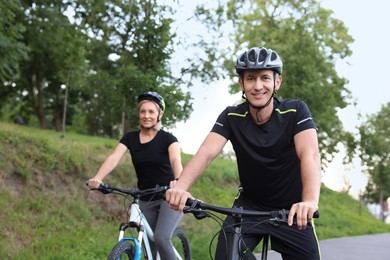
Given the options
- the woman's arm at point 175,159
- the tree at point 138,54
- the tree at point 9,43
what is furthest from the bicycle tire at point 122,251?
the tree at point 9,43

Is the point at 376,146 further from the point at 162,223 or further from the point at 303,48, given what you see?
the point at 162,223

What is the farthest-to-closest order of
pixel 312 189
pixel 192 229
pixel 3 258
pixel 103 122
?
pixel 103 122, pixel 192 229, pixel 3 258, pixel 312 189

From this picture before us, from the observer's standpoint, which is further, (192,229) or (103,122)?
(103,122)

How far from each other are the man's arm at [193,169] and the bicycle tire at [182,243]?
2798 millimetres

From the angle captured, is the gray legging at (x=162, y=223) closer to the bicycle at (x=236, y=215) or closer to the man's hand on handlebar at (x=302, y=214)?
the bicycle at (x=236, y=215)

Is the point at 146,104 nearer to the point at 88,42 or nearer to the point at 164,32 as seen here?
the point at 164,32

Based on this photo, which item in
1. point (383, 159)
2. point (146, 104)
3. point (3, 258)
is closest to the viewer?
point (146, 104)

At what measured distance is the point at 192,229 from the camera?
12727 mm

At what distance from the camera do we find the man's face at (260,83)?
3301mm

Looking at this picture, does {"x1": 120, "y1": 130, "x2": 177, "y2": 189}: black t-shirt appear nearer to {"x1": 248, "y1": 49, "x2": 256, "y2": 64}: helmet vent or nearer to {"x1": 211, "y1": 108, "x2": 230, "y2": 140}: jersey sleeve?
{"x1": 211, "y1": 108, "x2": 230, "y2": 140}: jersey sleeve

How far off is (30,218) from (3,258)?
5.62 feet

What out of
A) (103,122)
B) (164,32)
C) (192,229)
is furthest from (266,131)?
(103,122)

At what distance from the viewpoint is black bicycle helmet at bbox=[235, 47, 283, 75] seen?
3.24 metres

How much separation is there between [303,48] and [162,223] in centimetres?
1651
